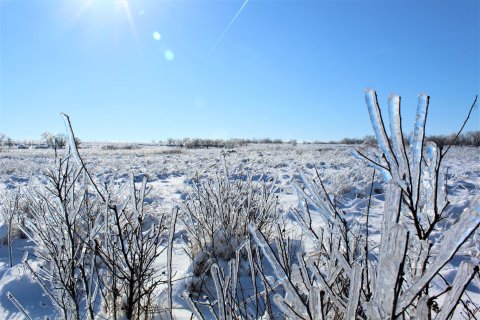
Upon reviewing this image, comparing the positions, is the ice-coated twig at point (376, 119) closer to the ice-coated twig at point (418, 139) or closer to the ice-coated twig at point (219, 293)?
the ice-coated twig at point (418, 139)

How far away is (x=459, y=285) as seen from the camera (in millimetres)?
563

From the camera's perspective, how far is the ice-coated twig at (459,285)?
21.5 inches

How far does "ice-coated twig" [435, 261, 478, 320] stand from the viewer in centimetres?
55

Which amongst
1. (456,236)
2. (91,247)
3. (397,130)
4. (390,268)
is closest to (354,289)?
(390,268)

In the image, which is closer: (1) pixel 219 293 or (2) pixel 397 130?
(2) pixel 397 130

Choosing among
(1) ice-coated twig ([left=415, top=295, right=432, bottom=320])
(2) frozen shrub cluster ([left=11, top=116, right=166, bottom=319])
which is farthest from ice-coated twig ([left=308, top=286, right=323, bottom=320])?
(2) frozen shrub cluster ([left=11, top=116, right=166, bottom=319])

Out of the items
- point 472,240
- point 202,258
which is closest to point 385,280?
point 202,258

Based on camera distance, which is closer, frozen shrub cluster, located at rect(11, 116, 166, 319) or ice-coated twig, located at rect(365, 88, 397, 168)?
ice-coated twig, located at rect(365, 88, 397, 168)

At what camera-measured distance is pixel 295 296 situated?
746mm

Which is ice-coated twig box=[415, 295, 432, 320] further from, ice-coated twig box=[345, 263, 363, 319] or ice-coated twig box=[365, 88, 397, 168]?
ice-coated twig box=[365, 88, 397, 168]

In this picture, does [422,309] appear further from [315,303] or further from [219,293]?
[219,293]

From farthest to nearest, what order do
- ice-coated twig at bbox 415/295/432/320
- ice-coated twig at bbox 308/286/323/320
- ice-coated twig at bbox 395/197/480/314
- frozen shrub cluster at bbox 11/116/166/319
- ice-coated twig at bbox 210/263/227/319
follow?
frozen shrub cluster at bbox 11/116/166/319, ice-coated twig at bbox 210/263/227/319, ice-coated twig at bbox 308/286/323/320, ice-coated twig at bbox 415/295/432/320, ice-coated twig at bbox 395/197/480/314

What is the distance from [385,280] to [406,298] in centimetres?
4

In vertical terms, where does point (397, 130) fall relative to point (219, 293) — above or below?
above
